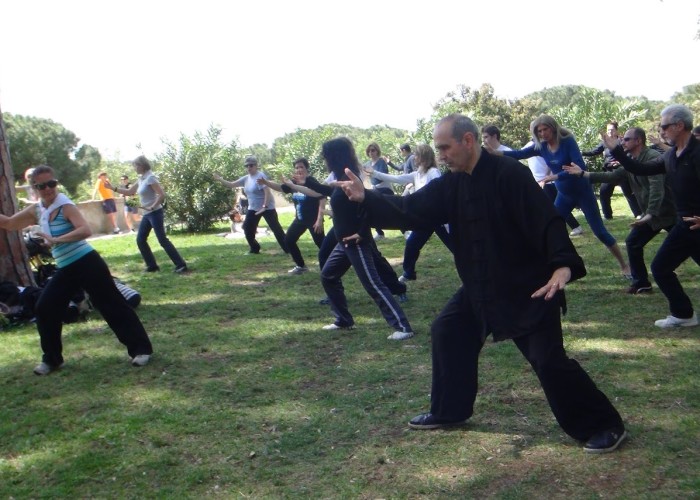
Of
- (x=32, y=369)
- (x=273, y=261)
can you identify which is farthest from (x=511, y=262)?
(x=273, y=261)

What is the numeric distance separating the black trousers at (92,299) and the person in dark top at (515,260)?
340cm

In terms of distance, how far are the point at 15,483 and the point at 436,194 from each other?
10.5ft

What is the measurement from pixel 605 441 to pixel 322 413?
2064 millimetres

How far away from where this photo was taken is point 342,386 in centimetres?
635

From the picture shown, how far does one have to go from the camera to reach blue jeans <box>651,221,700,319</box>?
6.76 m

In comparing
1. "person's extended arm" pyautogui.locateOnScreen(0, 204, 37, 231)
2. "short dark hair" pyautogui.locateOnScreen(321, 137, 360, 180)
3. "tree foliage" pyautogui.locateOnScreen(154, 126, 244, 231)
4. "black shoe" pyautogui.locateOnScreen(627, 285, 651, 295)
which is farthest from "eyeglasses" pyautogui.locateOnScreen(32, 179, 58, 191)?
"tree foliage" pyautogui.locateOnScreen(154, 126, 244, 231)

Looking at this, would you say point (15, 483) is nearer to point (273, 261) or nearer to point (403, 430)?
point (403, 430)

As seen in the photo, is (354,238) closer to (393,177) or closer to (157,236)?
(393,177)

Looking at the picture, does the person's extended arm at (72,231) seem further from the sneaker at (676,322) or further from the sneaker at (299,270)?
the sneaker at (299,270)

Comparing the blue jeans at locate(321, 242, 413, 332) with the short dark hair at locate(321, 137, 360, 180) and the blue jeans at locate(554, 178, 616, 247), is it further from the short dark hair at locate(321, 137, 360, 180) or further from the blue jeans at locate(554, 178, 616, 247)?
the blue jeans at locate(554, 178, 616, 247)

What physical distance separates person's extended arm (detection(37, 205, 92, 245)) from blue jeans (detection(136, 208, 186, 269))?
5626mm

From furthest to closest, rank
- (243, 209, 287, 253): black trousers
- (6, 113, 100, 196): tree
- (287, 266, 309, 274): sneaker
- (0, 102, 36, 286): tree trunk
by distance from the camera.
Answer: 1. (6, 113, 100, 196): tree
2. (243, 209, 287, 253): black trousers
3. (287, 266, 309, 274): sneaker
4. (0, 102, 36, 286): tree trunk

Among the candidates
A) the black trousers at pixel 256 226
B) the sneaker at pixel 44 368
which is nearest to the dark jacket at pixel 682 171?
the sneaker at pixel 44 368

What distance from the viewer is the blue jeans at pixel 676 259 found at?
6762mm
